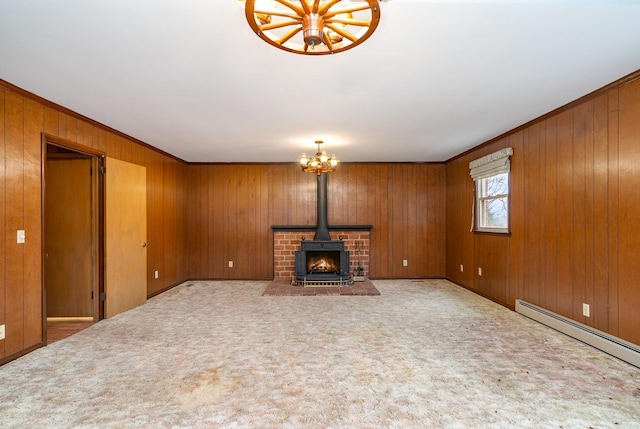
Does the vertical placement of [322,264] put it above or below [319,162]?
below

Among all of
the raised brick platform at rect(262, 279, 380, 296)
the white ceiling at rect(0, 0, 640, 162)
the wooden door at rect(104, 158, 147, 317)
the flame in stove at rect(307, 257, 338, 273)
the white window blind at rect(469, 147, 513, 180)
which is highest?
the white ceiling at rect(0, 0, 640, 162)

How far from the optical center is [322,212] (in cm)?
611

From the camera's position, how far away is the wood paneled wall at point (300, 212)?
21.0 feet

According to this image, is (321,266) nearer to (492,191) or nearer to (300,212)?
(300,212)

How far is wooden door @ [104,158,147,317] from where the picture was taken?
13.1 ft

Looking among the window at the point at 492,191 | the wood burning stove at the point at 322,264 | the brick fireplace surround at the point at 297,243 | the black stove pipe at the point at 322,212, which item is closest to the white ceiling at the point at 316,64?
the window at the point at 492,191

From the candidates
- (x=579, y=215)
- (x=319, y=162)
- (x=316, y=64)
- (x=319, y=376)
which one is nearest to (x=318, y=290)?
(x=319, y=162)

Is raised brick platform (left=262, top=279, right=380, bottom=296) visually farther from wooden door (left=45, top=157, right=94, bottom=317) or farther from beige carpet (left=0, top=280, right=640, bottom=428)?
wooden door (left=45, top=157, right=94, bottom=317)

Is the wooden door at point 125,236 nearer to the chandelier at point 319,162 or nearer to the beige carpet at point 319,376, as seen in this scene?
the beige carpet at point 319,376

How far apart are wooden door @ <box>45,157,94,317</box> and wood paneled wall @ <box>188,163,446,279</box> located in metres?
2.51

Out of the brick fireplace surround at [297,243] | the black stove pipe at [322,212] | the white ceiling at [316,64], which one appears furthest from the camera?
the brick fireplace surround at [297,243]

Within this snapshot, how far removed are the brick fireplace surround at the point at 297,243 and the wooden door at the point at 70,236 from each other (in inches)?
122

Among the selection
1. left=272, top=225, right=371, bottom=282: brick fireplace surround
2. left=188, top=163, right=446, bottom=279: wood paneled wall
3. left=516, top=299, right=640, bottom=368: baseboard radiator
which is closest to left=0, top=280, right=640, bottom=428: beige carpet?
left=516, top=299, right=640, bottom=368: baseboard radiator

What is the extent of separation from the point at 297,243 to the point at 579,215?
437cm
